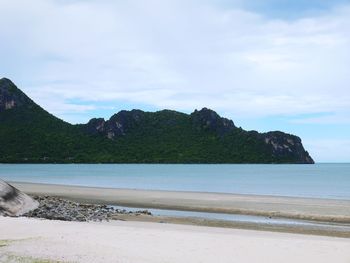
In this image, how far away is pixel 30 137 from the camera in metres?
190

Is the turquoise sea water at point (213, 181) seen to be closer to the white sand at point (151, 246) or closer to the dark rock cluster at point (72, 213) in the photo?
the dark rock cluster at point (72, 213)

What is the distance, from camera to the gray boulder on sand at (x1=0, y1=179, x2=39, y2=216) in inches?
1067

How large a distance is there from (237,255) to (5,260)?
6968mm

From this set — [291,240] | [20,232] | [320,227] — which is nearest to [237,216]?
[320,227]

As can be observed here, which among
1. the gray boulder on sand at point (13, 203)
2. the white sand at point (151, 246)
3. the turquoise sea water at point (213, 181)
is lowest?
the white sand at point (151, 246)

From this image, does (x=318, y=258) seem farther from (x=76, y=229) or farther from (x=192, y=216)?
(x=192, y=216)

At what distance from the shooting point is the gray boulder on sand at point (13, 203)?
88.9 ft

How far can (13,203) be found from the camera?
2820cm

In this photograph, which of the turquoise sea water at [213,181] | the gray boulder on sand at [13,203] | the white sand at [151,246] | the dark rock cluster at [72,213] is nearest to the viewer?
the white sand at [151,246]

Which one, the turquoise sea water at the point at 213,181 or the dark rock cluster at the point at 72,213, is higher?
the turquoise sea water at the point at 213,181

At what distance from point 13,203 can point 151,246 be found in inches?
545

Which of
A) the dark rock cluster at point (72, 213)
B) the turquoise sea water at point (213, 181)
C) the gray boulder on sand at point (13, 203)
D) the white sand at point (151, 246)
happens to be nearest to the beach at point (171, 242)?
the white sand at point (151, 246)

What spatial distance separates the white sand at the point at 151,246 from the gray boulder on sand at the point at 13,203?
5247mm

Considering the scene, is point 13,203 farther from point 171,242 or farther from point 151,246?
point 151,246
